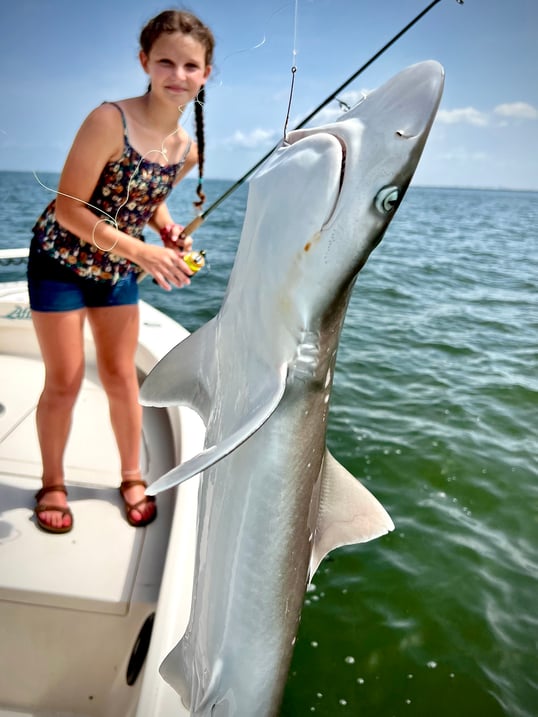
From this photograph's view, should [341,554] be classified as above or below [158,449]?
below

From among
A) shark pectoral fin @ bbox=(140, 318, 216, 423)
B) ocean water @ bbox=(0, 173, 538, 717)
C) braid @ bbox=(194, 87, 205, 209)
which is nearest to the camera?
shark pectoral fin @ bbox=(140, 318, 216, 423)

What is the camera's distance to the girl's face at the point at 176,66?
66.4 inches

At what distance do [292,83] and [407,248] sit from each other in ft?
55.6

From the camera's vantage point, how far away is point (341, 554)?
12.0ft

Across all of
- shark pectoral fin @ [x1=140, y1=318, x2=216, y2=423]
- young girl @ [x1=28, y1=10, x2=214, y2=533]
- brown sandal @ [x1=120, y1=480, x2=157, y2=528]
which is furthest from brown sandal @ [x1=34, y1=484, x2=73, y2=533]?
shark pectoral fin @ [x1=140, y1=318, x2=216, y2=423]

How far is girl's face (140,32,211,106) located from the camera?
1.69m

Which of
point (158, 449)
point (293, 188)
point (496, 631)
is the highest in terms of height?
point (293, 188)

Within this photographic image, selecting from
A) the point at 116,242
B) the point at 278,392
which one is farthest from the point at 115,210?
the point at 278,392

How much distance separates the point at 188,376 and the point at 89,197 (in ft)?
2.82

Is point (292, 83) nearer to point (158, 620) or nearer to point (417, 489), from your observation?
point (158, 620)

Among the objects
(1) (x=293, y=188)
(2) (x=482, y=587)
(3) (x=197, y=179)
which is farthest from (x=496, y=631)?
(1) (x=293, y=188)

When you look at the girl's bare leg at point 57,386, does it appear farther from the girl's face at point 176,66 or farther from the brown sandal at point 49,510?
the girl's face at point 176,66

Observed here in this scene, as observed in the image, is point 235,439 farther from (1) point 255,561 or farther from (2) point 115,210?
(2) point 115,210

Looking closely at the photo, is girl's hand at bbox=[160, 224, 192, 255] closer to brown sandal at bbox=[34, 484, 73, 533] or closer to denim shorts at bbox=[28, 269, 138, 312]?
denim shorts at bbox=[28, 269, 138, 312]
